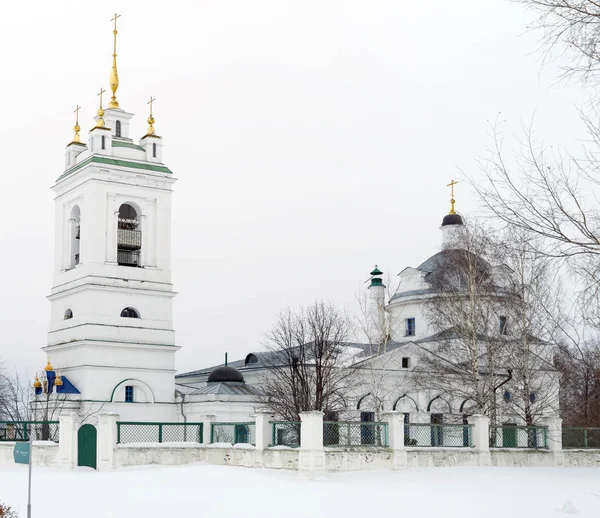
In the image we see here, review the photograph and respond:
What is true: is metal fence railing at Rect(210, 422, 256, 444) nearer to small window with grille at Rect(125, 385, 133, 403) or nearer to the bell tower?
the bell tower

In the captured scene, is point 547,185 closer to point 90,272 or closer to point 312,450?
point 312,450

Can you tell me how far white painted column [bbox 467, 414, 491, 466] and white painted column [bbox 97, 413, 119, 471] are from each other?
10891 mm

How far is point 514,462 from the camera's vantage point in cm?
2902

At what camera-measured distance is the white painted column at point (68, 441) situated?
28.7 metres

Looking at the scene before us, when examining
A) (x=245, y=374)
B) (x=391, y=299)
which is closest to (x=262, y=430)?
(x=245, y=374)

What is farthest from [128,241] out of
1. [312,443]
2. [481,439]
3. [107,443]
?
[312,443]

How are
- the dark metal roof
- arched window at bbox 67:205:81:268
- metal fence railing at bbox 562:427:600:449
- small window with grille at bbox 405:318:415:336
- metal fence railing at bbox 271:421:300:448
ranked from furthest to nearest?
small window with grille at bbox 405:318:415:336 → the dark metal roof → arched window at bbox 67:205:81:268 → metal fence railing at bbox 562:427:600:449 → metal fence railing at bbox 271:421:300:448

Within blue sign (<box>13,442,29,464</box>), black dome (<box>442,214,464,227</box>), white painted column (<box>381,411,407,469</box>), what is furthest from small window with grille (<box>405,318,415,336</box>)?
blue sign (<box>13,442,29,464</box>)

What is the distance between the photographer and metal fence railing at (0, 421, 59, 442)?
32656mm

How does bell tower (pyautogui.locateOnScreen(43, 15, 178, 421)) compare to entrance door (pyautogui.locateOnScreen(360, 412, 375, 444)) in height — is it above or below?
above

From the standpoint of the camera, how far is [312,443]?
24.3 meters

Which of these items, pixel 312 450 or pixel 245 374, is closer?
pixel 312 450

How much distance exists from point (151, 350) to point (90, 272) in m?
4.76

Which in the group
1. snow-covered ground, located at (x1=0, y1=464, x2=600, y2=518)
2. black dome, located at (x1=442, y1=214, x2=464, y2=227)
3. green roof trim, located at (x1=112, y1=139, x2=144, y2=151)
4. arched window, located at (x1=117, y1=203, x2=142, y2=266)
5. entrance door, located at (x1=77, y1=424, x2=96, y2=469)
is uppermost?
green roof trim, located at (x1=112, y1=139, x2=144, y2=151)
